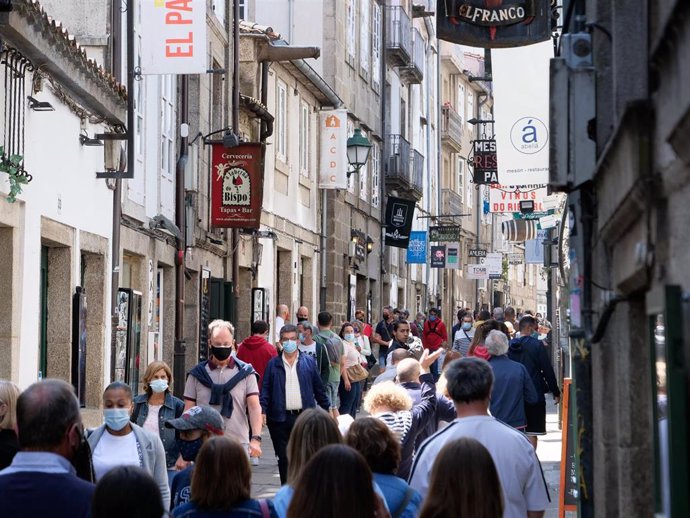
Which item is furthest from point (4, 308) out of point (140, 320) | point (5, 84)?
point (140, 320)

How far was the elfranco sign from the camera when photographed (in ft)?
58.6

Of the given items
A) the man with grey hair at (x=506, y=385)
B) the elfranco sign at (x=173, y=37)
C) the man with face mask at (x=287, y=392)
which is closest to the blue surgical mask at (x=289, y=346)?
the man with face mask at (x=287, y=392)

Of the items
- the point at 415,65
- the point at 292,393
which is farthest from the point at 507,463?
the point at 415,65

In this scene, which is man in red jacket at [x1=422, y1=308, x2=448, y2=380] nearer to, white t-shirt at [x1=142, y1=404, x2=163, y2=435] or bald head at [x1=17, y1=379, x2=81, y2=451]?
white t-shirt at [x1=142, y1=404, x2=163, y2=435]

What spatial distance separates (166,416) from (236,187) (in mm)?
12937

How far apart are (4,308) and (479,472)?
28.9 ft

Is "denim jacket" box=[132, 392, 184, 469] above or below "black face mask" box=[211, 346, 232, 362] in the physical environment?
below

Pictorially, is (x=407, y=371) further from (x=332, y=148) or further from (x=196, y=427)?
(x=332, y=148)

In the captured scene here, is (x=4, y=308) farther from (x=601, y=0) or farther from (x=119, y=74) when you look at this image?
(x=601, y=0)

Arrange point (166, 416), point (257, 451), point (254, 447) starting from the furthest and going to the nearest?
point (257, 451) < point (254, 447) < point (166, 416)

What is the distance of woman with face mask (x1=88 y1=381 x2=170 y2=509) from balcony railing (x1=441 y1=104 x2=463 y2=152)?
47326 mm

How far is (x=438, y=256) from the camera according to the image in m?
47.5

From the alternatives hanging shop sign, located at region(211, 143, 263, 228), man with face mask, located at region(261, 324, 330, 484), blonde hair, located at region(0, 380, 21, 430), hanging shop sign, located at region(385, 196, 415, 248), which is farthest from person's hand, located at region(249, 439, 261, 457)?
hanging shop sign, located at region(385, 196, 415, 248)

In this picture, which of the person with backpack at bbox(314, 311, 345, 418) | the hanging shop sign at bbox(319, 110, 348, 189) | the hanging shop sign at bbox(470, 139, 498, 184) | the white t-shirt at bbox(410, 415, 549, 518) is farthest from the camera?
the hanging shop sign at bbox(470, 139, 498, 184)
